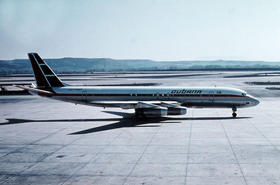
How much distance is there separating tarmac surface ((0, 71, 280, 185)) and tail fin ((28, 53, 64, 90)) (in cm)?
434

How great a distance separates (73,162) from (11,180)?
402 cm

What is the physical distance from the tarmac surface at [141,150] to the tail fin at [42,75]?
4.34 m

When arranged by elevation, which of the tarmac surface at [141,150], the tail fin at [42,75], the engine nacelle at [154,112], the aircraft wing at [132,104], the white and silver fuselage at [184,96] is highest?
the tail fin at [42,75]

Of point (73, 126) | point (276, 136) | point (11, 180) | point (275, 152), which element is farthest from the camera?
point (73, 126)

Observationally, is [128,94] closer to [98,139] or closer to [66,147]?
[98,139]

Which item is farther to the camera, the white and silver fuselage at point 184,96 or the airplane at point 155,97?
the white and silver fuselage at point 184,96

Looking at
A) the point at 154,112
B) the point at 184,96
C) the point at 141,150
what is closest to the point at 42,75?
the point at 154,112

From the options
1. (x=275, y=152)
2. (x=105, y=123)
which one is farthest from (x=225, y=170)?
(x=105, y=123)

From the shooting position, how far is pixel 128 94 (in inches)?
1436

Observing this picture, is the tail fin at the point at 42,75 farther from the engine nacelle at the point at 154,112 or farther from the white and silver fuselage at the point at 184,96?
the engine nacelle at the point at 154,112

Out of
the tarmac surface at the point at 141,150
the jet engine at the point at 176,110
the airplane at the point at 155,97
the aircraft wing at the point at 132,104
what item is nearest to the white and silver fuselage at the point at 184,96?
the airplane at the point at 155,97

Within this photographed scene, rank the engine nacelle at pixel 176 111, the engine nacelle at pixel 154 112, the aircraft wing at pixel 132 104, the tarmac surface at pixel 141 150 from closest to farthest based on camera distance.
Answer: the tarmac surface at pixel 141 150 → the engine nacelle at pixel 154 112 → the engine nacelle at pixel 176 111 → the aircraft wing at pixel 132 104

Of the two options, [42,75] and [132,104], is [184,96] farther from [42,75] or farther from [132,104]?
[42,75]

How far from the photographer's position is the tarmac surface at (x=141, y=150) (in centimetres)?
1695
